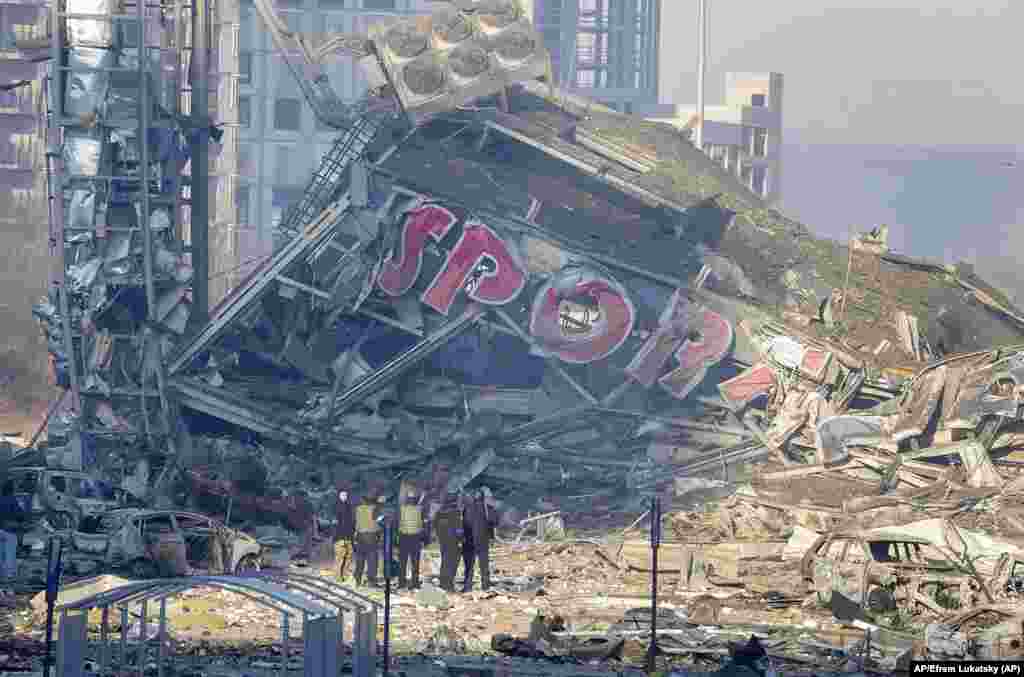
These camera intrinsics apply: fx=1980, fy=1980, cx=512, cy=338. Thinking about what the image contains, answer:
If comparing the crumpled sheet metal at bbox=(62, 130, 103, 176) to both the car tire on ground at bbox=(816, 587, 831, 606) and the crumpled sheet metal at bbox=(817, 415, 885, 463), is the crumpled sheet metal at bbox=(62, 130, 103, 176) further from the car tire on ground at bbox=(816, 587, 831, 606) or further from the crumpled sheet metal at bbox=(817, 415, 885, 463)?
the car tire on ground at bbox=(816, 587, 831, 606)

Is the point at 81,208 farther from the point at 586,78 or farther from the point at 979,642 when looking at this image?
the point at 586,78

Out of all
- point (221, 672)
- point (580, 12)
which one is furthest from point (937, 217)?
point (221, 672)

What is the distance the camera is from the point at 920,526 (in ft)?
84.3

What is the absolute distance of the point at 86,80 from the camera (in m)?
33.8

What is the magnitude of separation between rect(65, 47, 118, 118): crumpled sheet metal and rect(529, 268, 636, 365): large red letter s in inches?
333

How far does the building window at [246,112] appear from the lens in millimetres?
90188

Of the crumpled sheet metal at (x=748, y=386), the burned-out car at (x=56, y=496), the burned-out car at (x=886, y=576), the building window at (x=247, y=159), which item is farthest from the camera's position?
the building window at (x=247, y=159)

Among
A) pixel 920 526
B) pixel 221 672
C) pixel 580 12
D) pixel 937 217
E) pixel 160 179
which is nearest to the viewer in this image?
pixel 221 672

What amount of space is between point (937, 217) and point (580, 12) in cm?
2453

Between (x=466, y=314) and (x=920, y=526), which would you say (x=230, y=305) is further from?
(x=920, y=526)

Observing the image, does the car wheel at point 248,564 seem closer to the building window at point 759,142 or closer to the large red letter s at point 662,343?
the large red letter s at point 662,343

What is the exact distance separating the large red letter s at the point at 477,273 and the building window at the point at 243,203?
4999 centimetres

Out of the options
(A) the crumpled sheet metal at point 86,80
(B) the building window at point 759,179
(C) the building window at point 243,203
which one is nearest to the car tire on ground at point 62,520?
(A) the crumpled sheet metal at point 86,80

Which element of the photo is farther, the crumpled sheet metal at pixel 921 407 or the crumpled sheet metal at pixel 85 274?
the crumpled sheet metal at pixel 85 274
